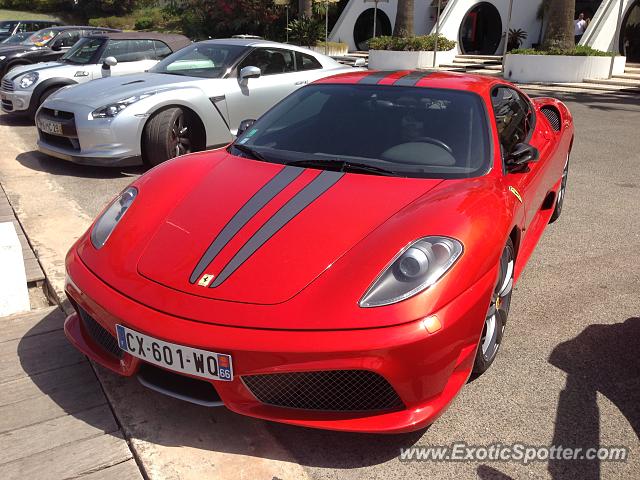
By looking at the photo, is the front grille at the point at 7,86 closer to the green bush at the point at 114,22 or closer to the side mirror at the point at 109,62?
the side mirror at the point at 109,62

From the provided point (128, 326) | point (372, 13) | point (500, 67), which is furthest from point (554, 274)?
point (372, 13)

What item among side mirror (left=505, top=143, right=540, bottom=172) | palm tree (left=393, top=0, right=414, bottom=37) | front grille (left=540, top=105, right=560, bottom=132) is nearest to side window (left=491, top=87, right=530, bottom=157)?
side mirror (left=505, top=143, right=540, bottom=172)

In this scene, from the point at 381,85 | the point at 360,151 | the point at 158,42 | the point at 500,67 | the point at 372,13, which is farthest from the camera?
the point at 372,13

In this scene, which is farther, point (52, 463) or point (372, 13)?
point (372, 13)

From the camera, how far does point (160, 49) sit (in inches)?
391

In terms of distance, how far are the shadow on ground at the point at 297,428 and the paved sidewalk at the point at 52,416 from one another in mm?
14

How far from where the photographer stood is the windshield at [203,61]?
278 inches

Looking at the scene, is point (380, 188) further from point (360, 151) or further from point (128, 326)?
point (128, 326)

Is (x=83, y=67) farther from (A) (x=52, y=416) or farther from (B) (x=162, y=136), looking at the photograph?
(A) (x=52, y=416)

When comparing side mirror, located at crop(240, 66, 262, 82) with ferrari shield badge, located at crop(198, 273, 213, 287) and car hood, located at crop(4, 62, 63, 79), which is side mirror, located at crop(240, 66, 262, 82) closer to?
car hood, located at crop(4, 62, 63, 79)

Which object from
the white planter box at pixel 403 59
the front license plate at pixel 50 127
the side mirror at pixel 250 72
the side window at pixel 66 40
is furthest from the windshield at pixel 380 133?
the white planter box at pixel 403 59

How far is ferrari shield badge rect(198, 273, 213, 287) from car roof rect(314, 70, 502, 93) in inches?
Answer: 73.9

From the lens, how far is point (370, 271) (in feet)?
7.66

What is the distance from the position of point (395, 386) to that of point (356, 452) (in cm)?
42
